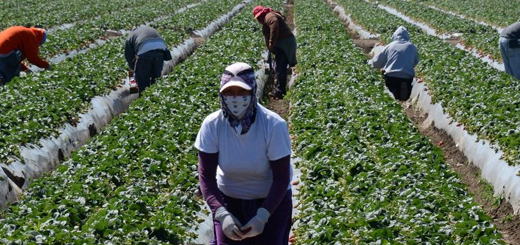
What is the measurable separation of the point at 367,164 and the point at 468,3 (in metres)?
36.1

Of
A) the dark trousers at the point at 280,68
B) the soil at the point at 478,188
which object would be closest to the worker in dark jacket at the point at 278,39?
the dark trousers at the point at 280,68

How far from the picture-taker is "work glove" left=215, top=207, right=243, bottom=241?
15.5 feet

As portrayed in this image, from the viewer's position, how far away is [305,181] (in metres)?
A: 8.63

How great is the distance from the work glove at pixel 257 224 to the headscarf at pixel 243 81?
542 millimetres

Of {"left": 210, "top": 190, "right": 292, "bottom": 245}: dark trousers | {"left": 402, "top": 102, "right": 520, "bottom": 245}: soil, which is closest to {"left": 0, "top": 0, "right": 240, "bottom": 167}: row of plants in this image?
{"left": 210, "top": 190, "right": 292, "bottom": 245}: dark trousers

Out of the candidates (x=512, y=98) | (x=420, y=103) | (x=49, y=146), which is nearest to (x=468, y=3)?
(x=420, y=103)

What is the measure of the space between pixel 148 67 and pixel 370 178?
7.03 metres

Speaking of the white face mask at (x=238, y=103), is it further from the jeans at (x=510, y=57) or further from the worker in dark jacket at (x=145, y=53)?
the jeans at (x=510, y=57)

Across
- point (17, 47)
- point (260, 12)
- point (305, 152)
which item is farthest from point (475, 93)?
point (17, 47)

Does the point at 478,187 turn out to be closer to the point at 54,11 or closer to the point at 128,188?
the point at 128,188

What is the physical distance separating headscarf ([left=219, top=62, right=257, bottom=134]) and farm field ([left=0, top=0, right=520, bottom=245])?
2.09 m

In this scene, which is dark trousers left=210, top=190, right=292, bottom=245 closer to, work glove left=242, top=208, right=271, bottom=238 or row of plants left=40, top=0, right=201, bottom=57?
work glove left=242, top=208, right=271, bottom=238

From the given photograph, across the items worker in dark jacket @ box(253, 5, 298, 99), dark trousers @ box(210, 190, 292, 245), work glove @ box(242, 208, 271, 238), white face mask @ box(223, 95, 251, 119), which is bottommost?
worker in dark jacket @ box(253, 5, 298, 99)

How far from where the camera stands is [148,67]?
46.5ft
